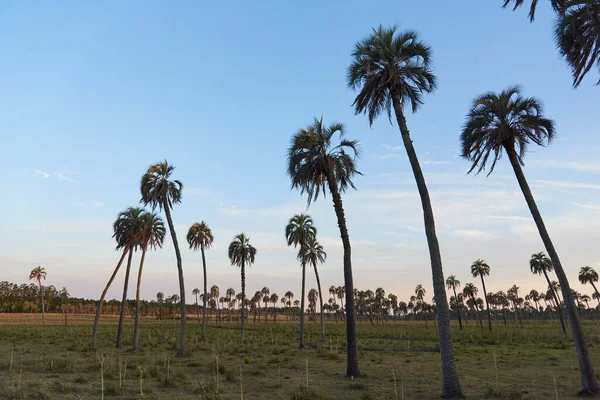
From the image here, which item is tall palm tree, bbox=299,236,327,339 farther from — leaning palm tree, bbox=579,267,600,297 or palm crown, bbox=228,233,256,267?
leaning palm tree, bbox=579,267,600,297

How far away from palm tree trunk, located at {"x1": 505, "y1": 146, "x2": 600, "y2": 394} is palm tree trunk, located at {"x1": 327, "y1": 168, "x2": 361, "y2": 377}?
805 cm

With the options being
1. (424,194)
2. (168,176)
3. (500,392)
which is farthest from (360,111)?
(168,176)

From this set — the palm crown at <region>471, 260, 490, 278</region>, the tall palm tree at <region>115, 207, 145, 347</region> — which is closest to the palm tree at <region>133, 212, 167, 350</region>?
the tall palm tree at <region>115, 207, 145, 347</region>

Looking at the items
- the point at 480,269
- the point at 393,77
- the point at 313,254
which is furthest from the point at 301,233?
the point at 480,269

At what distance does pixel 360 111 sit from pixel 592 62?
8.19 meters

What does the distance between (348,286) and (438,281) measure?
6.00 m

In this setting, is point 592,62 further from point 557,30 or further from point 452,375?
point 452,375

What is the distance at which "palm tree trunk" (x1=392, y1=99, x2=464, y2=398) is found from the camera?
1288cm

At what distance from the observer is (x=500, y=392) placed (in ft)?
43.3

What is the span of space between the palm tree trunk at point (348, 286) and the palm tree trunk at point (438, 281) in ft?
16.7

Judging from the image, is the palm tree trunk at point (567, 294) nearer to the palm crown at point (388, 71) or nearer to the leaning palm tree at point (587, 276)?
the palm crown at point (388, 71)

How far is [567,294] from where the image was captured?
47.2 feet

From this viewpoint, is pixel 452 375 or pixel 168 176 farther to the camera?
pixel 168 176

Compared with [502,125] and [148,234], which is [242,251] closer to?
[148,234]
